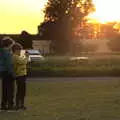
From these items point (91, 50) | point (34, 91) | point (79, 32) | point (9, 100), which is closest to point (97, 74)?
point (34, 91)

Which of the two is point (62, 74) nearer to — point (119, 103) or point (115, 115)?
point (119, 103)

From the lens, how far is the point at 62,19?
105m

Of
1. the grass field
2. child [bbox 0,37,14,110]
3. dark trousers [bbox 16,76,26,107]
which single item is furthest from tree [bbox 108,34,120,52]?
child [bbox 0,37,14,110]

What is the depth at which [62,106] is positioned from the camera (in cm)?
1745

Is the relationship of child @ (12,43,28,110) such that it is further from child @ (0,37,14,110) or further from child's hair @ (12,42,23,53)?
child @ (0,37,14,110)

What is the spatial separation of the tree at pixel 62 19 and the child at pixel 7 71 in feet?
283

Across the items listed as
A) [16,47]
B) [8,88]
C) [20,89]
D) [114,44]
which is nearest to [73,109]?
[20,89]

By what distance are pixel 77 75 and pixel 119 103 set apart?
20169 mm

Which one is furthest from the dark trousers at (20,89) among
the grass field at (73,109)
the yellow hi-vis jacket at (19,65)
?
the grass field at (73,109)

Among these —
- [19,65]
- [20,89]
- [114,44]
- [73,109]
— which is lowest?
[73,109]

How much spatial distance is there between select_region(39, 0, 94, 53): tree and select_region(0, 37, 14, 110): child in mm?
86127

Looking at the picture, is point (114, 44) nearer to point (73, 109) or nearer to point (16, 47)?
point (73, 109)

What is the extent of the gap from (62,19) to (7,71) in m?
88.9

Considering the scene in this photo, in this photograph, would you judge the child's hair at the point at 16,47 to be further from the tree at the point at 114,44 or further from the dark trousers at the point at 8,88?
the tree at the point at 114,44
